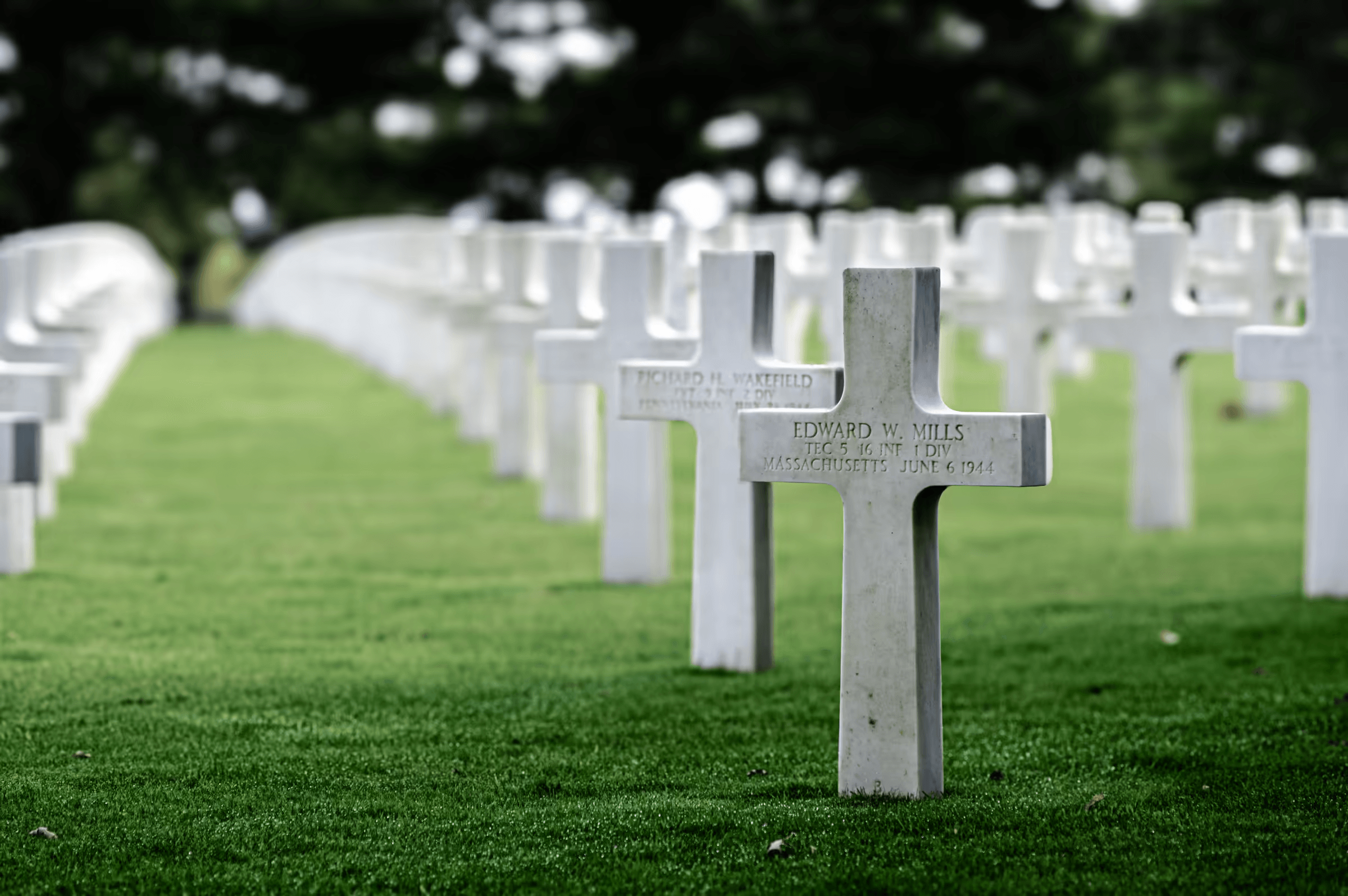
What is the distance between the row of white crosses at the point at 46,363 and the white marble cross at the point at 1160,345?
217 inches

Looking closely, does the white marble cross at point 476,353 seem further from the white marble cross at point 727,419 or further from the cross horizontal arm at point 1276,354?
the white marble cross at point 727,419

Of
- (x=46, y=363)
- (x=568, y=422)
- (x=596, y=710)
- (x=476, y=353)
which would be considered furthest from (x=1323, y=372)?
(x=476, y=353)

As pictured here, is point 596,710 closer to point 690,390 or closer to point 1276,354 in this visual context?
point 690,390

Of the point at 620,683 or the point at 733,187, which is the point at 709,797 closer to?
the point at 620,683

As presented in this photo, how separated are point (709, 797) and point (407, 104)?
3609 centimetres

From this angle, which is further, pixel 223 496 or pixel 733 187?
pixel 733 187

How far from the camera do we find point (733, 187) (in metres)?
35.8

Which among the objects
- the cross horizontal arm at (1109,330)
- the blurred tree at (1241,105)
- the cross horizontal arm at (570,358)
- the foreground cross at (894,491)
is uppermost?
the blurred tree at (1241,105)

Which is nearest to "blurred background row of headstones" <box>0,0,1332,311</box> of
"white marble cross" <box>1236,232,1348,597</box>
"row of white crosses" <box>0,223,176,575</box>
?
"row of white crosses" <box>0,223,176,575</box>

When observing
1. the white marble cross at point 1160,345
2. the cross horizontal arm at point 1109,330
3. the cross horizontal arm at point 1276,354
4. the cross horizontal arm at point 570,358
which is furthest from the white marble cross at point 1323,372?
the cross horizontal arm at point 570,358

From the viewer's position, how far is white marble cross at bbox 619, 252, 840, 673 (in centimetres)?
701

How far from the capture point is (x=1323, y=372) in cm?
847

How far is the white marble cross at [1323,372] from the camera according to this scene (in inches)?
330

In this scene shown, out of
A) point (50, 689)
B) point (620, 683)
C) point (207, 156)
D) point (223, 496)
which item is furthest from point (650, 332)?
point (207, 156)
